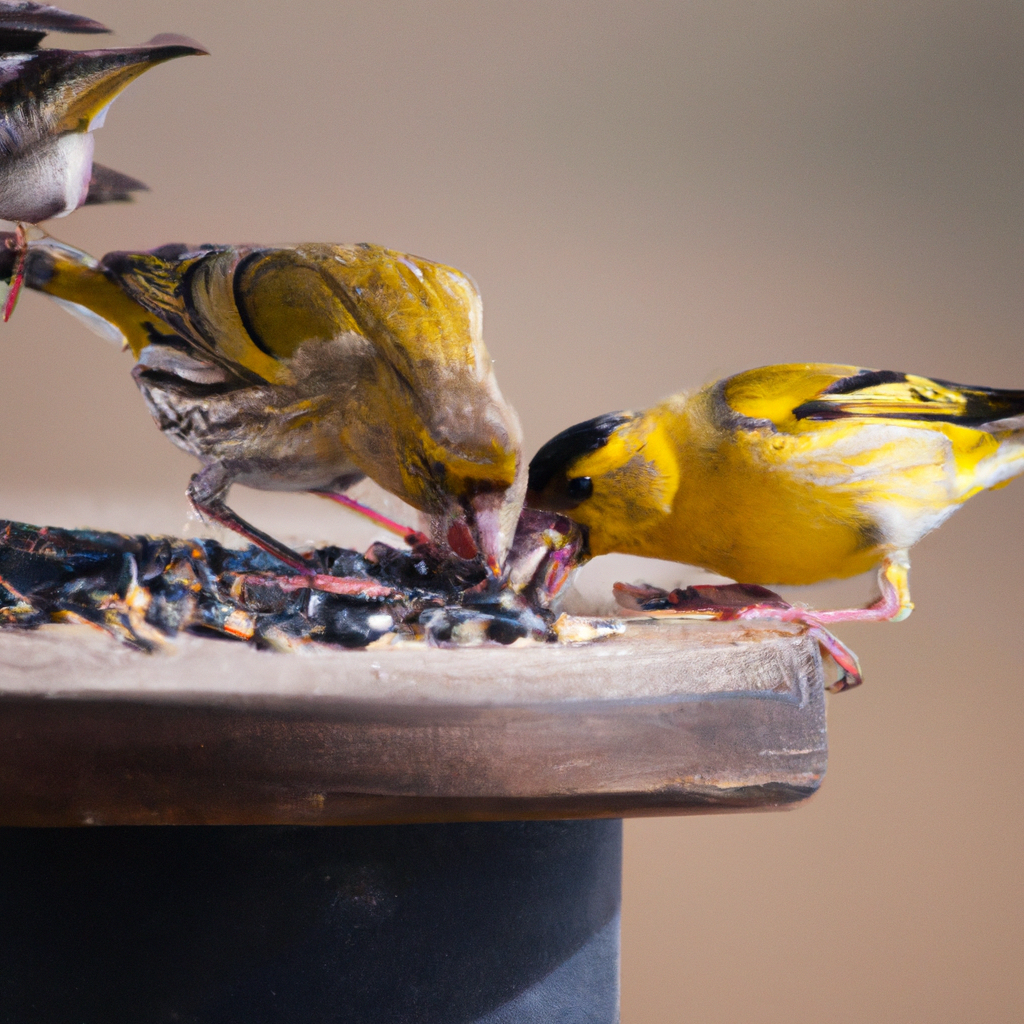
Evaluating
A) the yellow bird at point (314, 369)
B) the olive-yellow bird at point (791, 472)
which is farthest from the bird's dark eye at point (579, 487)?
the yellow bird at point (314, 369)

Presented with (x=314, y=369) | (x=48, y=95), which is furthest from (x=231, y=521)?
(x=48, y=95)

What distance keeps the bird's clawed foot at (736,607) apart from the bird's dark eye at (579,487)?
0.08m

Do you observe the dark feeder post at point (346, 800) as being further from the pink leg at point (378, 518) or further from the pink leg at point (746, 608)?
the pink leg at point (378, 518)

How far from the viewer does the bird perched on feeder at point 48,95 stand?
38 cm

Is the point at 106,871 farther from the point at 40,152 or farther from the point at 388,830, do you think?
the point at 40,152

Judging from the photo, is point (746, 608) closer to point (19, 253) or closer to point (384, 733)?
point (384, 733)

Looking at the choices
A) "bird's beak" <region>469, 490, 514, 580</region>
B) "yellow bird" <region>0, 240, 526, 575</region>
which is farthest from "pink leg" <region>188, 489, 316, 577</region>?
"bird's beak" <region>469, 490, 514, 580</region>

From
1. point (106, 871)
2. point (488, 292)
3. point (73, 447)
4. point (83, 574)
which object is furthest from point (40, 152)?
point (488, 292)

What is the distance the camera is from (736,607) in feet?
1.66

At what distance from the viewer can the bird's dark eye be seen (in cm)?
52

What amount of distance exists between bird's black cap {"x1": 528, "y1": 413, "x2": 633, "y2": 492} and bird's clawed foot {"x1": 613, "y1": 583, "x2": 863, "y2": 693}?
0.10 meters

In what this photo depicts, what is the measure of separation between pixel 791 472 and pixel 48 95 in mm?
389

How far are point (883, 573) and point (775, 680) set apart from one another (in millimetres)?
225

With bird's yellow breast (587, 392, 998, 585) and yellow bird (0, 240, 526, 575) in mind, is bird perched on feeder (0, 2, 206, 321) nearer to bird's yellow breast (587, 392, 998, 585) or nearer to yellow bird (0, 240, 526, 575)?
yellow bird (0, 240, 526, 575)
